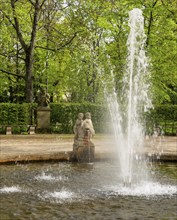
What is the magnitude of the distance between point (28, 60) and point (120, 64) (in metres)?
6.35

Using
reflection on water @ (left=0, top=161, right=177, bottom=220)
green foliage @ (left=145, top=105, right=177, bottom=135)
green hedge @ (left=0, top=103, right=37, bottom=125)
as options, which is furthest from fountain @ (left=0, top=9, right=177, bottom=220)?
green hedge @ (left=0, top=103, right=37, bottom=125)

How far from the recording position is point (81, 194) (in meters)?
9.03

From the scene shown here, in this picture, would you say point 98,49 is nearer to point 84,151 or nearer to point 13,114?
point 13,114

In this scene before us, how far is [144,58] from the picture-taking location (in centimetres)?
2656

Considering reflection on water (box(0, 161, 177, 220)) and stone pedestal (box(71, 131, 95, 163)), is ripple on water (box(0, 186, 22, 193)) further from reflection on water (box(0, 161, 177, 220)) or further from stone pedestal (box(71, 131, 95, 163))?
stone pedestal (box(71, 131, 95, 163))

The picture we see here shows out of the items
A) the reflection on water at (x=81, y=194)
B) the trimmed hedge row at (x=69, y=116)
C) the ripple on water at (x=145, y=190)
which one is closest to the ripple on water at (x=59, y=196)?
the reflection on water at (x=81, y=194)

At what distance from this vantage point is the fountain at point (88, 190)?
7.58 metres

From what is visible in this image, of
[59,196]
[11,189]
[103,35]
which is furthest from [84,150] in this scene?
[103,35]

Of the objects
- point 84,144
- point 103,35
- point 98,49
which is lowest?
point 84,144

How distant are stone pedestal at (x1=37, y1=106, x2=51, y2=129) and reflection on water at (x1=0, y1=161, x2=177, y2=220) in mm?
12757

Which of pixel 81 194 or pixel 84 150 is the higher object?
pixel 84 150

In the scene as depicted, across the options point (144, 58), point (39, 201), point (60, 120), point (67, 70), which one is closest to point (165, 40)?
point (144, 58)

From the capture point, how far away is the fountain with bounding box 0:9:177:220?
299 inches

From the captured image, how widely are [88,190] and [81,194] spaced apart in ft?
1.50
